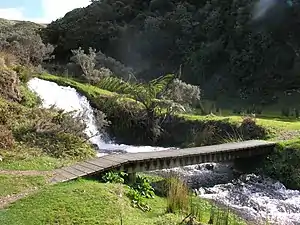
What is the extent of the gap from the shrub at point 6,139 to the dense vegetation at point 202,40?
67.9 feet

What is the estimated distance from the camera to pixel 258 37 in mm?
35406

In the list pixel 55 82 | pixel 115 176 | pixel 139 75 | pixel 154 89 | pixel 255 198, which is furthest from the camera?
pixel 139 75

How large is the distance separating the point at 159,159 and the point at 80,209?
500 cm

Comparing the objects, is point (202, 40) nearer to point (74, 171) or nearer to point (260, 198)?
point (260, 198)

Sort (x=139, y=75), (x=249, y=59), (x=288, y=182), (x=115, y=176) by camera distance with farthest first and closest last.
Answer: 1. (x=139, y=75)
2. (x=249, y=59)
3. (x=288, y=182)
4. (x=115, y=176)

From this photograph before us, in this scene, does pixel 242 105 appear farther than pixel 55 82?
Yes

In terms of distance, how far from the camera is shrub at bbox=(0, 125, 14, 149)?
1257cm

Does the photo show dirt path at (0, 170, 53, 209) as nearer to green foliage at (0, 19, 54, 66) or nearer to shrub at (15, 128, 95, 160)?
shrub at (15, 128, 95, 160)

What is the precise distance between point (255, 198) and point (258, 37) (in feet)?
81.4

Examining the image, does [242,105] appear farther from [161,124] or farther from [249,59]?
[161,124]

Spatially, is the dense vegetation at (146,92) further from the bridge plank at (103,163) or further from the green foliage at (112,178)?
the bridge plank at (103,163)

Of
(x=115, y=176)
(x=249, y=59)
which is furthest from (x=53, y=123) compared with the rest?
(x=249, y=59)

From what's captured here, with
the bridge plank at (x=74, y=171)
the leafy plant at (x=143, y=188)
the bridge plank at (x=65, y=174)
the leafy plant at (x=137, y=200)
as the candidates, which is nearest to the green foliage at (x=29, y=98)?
the bridge plank at (x=74, y=171)

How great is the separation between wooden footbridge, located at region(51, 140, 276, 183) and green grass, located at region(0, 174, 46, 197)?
0.36 meters
